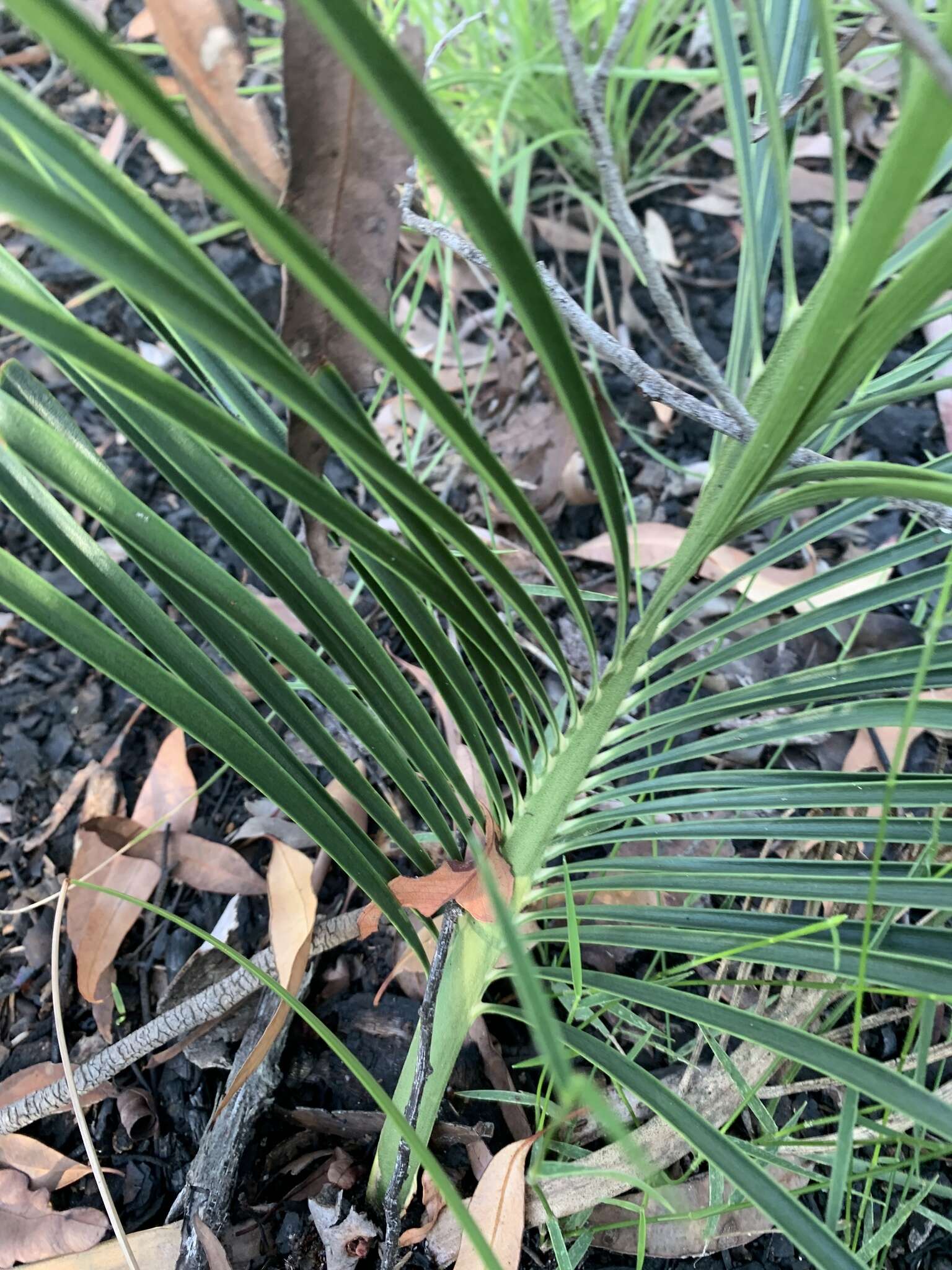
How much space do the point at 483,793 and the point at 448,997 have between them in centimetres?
32

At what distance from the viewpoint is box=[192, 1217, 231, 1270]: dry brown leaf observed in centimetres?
62

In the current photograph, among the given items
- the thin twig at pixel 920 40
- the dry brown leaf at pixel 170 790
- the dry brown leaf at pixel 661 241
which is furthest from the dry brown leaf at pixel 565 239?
the thin twig at pixel 920 40

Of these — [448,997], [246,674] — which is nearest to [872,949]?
[448,997]

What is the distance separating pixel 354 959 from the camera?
85 cm

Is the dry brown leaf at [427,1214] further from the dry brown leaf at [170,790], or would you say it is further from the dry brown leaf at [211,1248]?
the dry brown leaf at [170,790]

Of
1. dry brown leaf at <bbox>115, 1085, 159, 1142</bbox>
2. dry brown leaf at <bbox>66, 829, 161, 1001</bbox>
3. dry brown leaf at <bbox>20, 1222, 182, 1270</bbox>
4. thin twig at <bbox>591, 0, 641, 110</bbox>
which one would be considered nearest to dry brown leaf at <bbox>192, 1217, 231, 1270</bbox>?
dry brown leaf at <bbox>20, 1222, 182, 1270</bbox>

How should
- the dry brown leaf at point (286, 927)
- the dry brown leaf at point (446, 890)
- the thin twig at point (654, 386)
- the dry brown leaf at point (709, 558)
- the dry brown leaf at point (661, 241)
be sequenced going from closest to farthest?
the thin twig at point (654, 386)
the dry brown leaf at point (446, 890)
the dry brown leaf at point (286, 927)
the dry brown leaf at point (709, 558)
the dry brown leaf at point (661, 241)

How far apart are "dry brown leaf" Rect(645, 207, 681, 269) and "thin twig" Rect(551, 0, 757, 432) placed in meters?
0.96

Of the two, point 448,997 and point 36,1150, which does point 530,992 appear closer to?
point 448,997

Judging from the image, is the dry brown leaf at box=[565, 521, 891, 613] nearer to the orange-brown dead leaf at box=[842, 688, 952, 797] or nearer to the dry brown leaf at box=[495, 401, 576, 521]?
the dry brown leaf at box=[495, 401, 576, 521]

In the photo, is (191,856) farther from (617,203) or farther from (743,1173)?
(617,203)

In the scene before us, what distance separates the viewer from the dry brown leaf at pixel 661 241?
1.35 meters

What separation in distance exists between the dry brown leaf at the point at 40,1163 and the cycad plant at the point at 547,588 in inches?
11.9

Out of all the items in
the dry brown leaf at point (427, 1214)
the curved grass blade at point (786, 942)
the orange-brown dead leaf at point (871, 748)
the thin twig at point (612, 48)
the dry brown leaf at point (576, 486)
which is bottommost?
the dry brown leaf at point (427, 1214)
